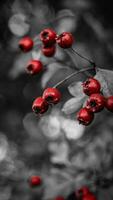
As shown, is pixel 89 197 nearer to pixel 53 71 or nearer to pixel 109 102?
pixel 53 71

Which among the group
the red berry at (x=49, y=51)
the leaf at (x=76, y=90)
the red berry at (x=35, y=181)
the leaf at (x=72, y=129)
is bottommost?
the red berry at (x=35, y=181)

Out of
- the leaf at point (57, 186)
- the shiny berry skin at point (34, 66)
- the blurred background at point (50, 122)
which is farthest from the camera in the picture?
the blurred background at point (50, 122)

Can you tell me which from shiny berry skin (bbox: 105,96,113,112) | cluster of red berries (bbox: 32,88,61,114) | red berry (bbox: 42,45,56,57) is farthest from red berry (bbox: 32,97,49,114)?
red berry (bbox: 42,45,56,57)

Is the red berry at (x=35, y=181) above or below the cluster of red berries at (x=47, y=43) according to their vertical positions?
below

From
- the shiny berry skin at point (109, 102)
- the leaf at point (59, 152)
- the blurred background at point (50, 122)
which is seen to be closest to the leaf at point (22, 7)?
the blurred background at point (50, 122)

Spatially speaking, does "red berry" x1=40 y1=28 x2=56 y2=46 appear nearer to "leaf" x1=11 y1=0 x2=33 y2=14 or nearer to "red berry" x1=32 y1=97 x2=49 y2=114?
"red berry" x1=32 y1=97 x2=49 y2=114

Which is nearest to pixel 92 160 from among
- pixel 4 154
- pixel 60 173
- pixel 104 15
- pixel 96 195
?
pixel 60 173

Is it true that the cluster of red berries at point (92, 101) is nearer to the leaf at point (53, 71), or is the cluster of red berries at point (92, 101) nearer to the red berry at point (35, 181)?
the leaf at point (53, 71)
